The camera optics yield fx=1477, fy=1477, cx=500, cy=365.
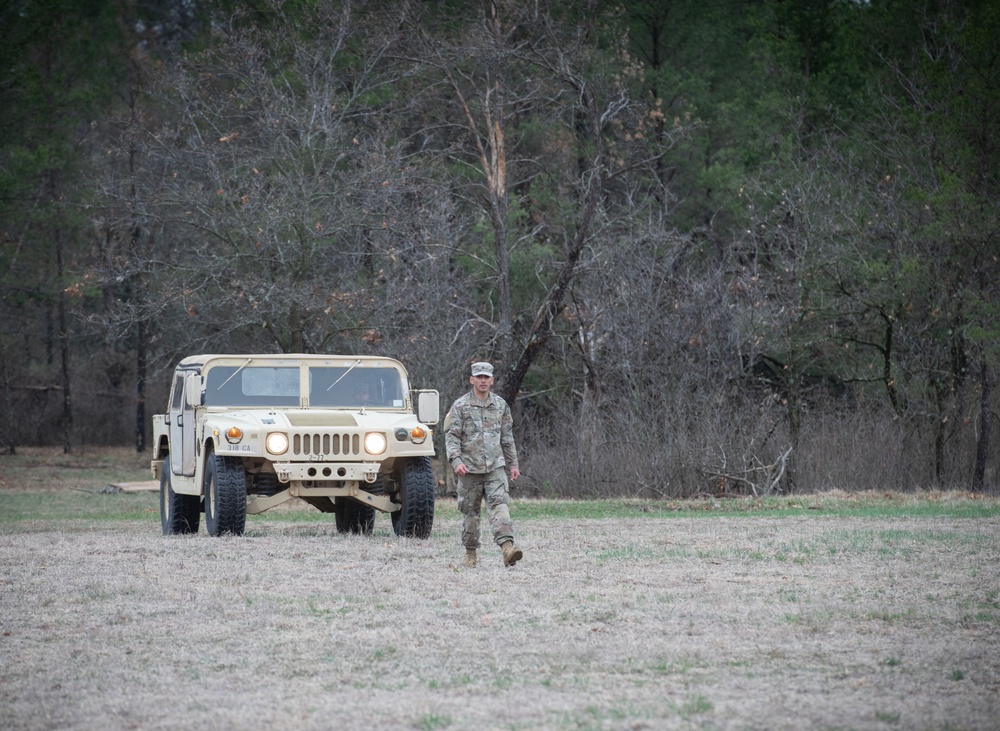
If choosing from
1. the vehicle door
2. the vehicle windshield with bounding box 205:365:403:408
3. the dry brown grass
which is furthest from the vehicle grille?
the dry brown grass

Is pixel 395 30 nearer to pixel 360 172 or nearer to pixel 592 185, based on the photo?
pixel 360 172

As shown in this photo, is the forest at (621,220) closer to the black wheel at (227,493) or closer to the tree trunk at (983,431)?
the tree trunk at (983,431)

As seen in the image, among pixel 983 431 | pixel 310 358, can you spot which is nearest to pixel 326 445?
pixel 310 358

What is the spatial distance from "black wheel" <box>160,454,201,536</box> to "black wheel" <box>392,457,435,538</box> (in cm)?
272

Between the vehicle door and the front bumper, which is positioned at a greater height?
the vehicle door

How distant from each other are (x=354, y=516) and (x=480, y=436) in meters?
4.87

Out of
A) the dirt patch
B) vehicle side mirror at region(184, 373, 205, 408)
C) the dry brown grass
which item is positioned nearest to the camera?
the dirt patch

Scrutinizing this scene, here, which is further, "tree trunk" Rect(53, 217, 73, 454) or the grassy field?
"tree trunk" Rect(53, 217, 73, 454)

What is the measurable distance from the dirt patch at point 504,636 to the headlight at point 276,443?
999mm

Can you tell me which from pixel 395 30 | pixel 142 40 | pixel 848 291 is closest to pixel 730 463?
pixel 848 291

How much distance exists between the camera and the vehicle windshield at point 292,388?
1549cm

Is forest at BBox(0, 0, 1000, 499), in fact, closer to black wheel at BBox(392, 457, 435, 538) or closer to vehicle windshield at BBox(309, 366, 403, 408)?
vehicle windshield at BBox(309, 366, 403, 408)

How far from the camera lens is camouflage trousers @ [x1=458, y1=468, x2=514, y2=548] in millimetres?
11883

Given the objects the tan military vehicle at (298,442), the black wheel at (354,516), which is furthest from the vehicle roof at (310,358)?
the black wheel at (354,516)
